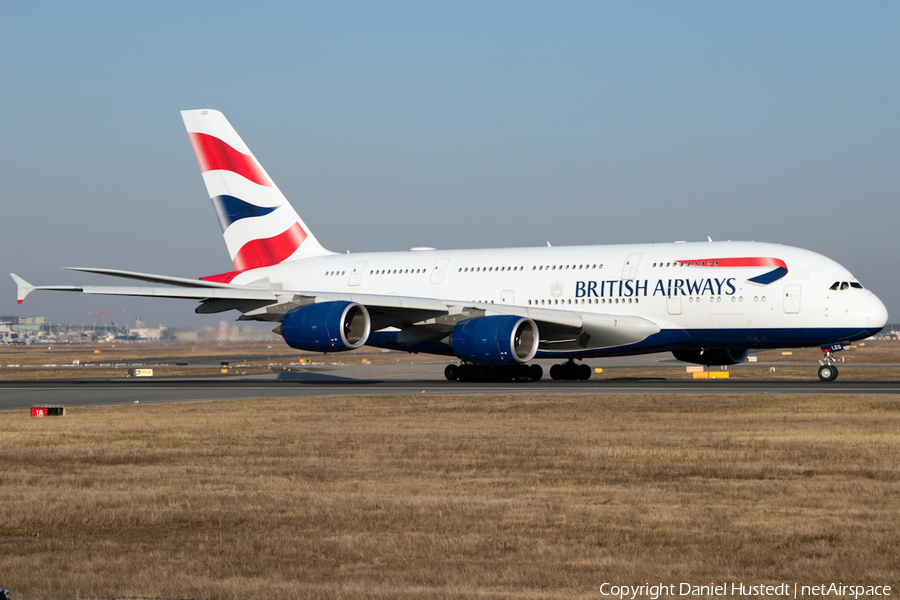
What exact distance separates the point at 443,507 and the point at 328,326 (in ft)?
73.7

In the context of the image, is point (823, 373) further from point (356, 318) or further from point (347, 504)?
point (347, 504)

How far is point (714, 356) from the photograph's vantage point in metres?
35.8

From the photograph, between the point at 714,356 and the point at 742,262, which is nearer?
the point at 742,262

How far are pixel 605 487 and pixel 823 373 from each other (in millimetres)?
24090

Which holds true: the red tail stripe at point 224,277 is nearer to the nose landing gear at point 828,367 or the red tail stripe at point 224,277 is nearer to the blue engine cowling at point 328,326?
the blue engine cowling at point 328,326

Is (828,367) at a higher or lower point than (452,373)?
higher

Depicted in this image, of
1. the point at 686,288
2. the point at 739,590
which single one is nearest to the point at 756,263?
the point at 686,288

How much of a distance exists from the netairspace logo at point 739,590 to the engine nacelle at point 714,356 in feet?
94.4

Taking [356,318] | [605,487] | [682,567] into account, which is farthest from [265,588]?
[356,318]

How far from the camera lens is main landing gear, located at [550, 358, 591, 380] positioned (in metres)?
37.0

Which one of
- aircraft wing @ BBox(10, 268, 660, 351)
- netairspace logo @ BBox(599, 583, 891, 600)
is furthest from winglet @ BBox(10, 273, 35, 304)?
netairspace logo @ BBox(599, 583, 891, 600)

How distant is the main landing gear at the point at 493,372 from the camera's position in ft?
119

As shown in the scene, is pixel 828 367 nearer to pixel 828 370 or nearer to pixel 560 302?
pixel 828 370

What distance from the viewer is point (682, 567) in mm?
7723
